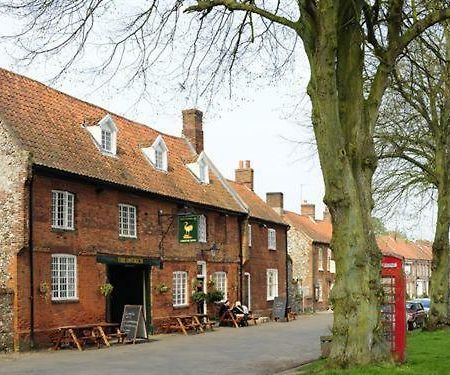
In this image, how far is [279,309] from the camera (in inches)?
1559

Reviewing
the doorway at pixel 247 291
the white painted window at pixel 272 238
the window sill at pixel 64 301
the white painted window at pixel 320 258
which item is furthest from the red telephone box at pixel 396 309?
the white painted window at pixel 320 258

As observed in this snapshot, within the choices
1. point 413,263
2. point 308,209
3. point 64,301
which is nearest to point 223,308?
point 64,301

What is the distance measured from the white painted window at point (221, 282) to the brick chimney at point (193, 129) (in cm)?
748

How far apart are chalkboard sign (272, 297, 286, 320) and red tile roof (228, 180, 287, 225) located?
5002 mm

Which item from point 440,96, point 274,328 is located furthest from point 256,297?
point 440,96

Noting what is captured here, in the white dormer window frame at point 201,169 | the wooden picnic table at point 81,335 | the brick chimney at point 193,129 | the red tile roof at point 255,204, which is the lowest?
the wooden picnic table at point 81,335

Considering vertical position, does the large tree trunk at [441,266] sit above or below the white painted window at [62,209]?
below

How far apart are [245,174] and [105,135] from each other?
846 inches

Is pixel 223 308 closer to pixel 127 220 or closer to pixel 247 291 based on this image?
pixel 247 291

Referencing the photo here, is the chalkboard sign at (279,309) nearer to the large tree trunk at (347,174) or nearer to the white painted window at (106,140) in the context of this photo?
the white painted window at (106,140)

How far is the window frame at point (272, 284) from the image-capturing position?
43.1 metres

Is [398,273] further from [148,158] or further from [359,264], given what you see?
[148,158]

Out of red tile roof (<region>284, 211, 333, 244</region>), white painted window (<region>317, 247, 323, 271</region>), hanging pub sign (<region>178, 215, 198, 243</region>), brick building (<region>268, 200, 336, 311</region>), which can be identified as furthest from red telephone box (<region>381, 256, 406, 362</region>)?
white painted window (<region>317, 247, 323, 271</region>)

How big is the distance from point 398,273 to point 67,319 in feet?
39.1
